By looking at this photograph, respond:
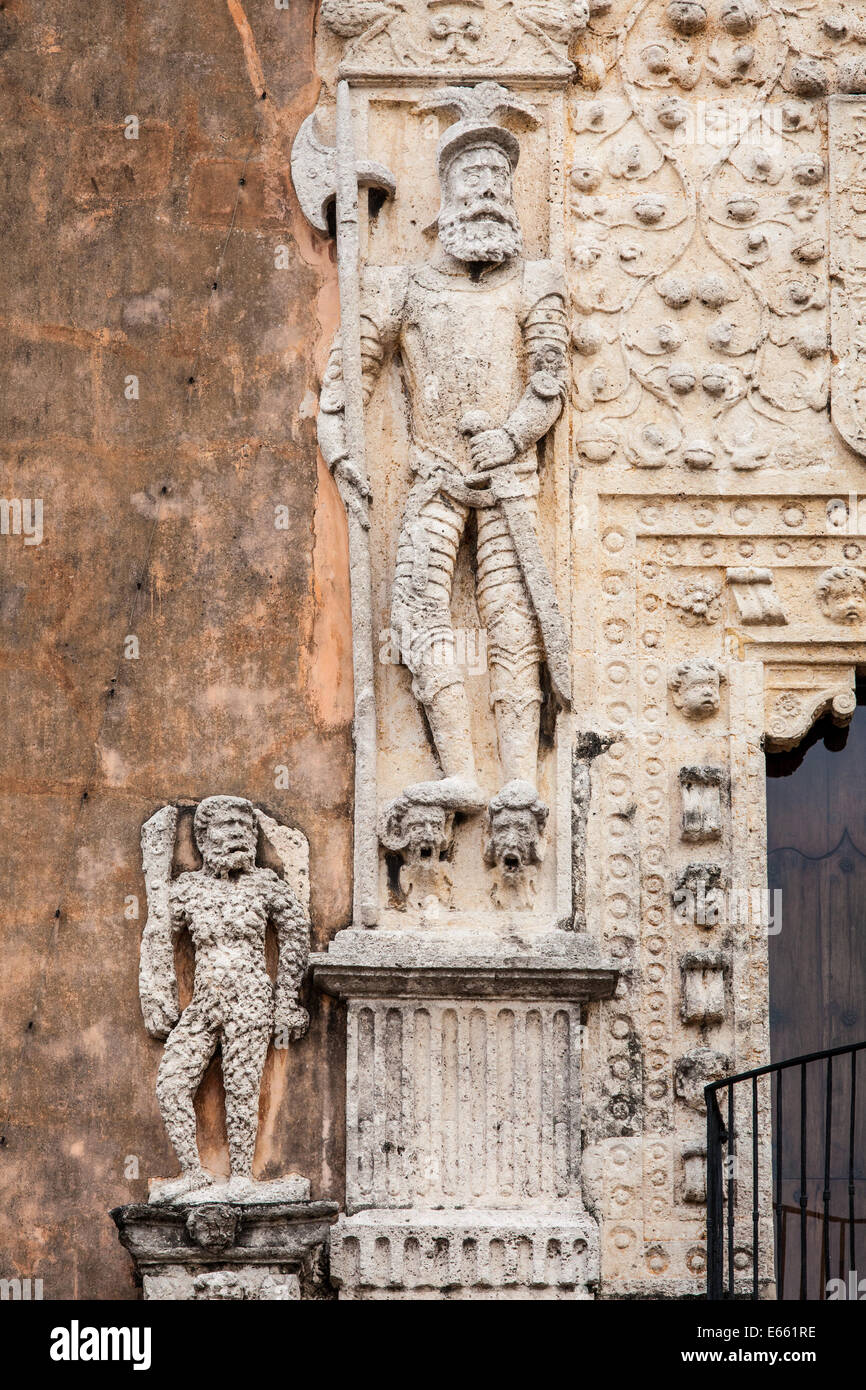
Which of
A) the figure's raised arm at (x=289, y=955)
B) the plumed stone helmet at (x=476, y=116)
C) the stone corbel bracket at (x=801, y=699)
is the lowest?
the figure's raised arm at (x=289, y=955)

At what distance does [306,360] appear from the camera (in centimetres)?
816

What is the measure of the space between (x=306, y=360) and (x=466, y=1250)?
2.93m

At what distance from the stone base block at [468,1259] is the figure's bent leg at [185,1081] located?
0.54 metres

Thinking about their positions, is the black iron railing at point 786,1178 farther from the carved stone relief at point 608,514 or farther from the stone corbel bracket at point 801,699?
the stone corbel bracket at point 801,699

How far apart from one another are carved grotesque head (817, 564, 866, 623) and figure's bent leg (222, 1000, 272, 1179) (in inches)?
87.6

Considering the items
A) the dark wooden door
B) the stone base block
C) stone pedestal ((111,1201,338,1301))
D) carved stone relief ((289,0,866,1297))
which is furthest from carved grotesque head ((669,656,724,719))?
stone pedestal ((111,1201,338,1301))

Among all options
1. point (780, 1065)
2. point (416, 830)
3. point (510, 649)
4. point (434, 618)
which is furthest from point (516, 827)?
point (780, 1065)

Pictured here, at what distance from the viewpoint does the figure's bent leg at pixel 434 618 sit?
7.69 m

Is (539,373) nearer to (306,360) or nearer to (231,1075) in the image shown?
(306,360)

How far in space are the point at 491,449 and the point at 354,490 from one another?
46 centimetres

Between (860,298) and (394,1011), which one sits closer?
(394,1011)

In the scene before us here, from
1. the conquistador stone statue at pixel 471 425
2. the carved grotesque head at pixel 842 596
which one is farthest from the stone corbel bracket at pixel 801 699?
the conquistador stone statue at pixel 471 425

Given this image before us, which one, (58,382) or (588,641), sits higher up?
(58,382)

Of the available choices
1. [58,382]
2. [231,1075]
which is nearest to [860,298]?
[58,382]
